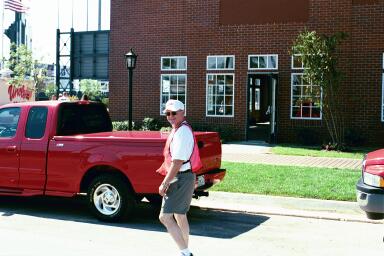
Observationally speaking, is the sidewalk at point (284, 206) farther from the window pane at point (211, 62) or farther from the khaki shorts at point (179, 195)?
the window pane at point (211, 62)

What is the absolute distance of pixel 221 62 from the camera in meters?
19.8

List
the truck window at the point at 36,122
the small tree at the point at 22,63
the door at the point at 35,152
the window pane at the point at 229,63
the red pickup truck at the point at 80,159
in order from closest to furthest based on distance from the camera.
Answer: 1. the red pickup truck at the point at 80,159
2. the door at the point at 35,152
3. the truck window at the point at 36,122
4. the window pane at the point at 229,63
5. the small tree at the point at 22,63

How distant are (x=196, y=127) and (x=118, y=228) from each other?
12576mm

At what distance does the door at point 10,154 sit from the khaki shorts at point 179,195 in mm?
Result: 3779

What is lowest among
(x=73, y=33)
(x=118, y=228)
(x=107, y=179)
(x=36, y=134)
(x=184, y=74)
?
(x=118, y=228)

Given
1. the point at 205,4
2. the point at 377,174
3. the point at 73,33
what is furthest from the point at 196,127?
the point at 377,174

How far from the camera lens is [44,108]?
28.0 ft

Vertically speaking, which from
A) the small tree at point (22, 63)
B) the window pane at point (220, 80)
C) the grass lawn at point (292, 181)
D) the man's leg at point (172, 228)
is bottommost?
the grass lawn at point (292, 181)

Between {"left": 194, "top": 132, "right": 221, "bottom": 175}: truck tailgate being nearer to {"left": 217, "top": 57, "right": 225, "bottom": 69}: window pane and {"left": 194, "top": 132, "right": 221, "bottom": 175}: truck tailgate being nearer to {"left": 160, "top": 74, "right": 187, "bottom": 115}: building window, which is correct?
{"left": 217, "top": 57, "right": 225, "bottom": 69}: window pane

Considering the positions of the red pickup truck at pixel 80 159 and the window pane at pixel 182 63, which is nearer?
the red pickup truck at pixel 80 159

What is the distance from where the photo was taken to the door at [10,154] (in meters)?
8.46

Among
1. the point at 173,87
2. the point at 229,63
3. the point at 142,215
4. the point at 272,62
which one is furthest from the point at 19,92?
the point at 142,215

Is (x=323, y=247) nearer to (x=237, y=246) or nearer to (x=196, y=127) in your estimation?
(x=237, y=246)

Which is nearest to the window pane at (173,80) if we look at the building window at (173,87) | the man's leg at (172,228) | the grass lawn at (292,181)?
the building window at (173,87)
